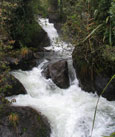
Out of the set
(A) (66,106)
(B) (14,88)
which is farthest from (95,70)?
(B) (14,88)

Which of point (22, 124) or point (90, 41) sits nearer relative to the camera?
point (22, 124)

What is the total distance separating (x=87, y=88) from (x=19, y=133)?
125 inches

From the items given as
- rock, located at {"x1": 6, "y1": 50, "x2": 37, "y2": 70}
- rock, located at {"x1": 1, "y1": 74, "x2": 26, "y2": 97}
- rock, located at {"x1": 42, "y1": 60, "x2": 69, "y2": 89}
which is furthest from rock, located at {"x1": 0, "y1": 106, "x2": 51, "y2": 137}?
rock, located at {"x1": 6, "y1": 50, "x2": 37, "y2": 70}

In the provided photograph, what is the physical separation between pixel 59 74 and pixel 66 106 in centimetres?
163

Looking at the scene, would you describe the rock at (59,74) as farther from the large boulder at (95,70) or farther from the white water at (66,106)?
the large boulder at (95,70)

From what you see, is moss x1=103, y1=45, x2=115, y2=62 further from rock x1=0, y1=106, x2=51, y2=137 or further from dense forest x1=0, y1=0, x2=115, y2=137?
rock x1=0, y1=106, x2=51, y2=137

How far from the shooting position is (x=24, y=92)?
6453 millimetres

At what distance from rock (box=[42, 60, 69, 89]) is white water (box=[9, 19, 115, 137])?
8.0 inches

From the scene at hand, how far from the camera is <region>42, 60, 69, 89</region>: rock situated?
6980 mm

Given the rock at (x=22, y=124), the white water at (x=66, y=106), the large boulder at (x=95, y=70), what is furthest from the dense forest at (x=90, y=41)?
the white water at (x=66, y=106)

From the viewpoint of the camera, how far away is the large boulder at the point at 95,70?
5.69 m

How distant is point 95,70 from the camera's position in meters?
6.01

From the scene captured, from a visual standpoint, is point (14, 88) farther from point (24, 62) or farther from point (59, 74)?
point (24, 62)

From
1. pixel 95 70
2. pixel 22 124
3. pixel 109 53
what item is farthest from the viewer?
pixel 95 70
